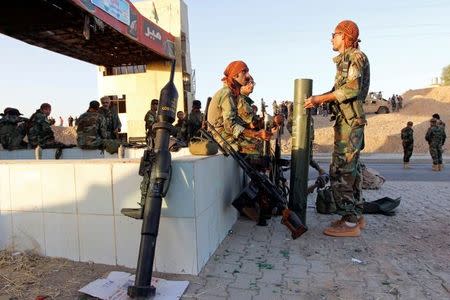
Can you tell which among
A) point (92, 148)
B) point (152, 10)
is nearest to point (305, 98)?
point (92, 148)

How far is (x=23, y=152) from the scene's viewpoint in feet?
21.1

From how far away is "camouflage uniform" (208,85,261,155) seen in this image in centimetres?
395

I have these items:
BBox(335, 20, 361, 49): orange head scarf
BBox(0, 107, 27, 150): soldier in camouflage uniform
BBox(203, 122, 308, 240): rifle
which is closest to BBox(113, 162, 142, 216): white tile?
BBox(203, 122, 308, 240): rifle

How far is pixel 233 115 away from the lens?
13.0 ft

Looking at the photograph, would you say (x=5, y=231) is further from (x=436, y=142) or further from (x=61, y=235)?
(x=436, y=142)

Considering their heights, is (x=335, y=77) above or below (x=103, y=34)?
below

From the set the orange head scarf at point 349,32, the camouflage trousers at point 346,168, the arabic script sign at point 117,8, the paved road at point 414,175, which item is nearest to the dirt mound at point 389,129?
the paved road at point 414,175

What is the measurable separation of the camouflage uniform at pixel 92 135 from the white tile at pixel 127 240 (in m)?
3.33

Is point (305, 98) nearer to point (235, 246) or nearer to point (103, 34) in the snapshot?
point (235, 246)

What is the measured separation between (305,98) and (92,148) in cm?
377

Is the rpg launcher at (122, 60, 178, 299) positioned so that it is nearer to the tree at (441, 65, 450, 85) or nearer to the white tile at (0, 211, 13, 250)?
the white tile at (0, 211, 13, 250)

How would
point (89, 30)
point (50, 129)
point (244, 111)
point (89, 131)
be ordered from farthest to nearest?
point (89, 30) → point (50, 129) → point (89, 131) → point (244, 111)

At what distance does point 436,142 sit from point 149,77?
11.2m

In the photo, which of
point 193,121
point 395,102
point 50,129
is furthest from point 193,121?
point 395,102
